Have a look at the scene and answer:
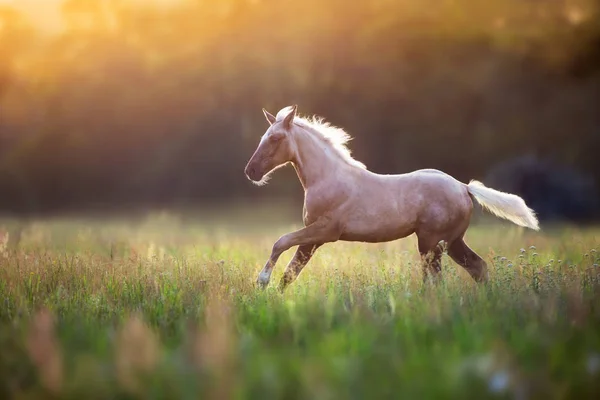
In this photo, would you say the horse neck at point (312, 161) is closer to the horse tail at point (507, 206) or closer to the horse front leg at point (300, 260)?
the horse front leg at point (300, 260)

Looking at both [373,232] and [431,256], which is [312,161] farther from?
[431,256]

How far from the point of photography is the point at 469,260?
24.1ft

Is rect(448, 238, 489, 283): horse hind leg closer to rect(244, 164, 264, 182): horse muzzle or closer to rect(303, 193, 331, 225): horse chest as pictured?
rect(303, 193, 331, 225): horse chest

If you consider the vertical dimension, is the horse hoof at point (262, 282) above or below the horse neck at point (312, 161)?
below

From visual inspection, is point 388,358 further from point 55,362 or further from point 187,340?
point 55,362

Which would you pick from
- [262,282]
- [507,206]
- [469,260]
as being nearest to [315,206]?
[262,282]

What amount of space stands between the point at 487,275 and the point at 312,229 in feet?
7.15

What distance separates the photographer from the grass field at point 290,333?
3094mm

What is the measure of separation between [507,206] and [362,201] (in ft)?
5.95

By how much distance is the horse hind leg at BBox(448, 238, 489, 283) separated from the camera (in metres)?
7.23

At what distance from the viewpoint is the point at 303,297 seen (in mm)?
5715

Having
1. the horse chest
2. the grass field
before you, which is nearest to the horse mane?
the horse chest

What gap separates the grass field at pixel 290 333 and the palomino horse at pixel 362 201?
0.41 meters

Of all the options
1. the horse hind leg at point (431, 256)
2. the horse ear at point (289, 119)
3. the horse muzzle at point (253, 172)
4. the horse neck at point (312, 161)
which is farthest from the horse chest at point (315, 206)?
the horse hind leg at point (431, 256)
